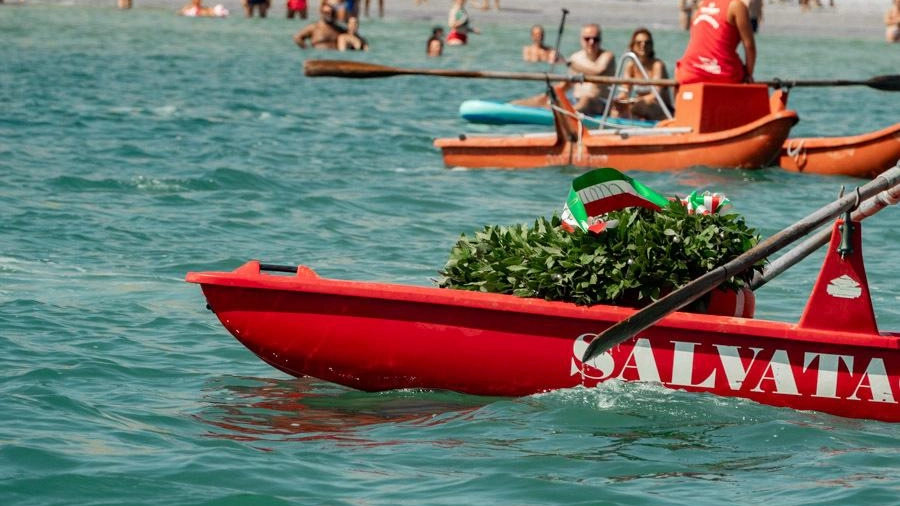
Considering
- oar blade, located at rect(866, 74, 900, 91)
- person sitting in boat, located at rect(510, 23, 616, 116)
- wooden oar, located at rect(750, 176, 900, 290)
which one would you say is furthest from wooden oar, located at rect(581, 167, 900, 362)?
person sitting in boat, located at rect(510, 23, 616, 116)

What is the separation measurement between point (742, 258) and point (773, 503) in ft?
4.18

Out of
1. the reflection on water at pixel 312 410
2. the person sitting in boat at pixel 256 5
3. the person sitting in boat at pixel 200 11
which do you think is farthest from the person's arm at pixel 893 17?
the reflection on water at pixel 312 410

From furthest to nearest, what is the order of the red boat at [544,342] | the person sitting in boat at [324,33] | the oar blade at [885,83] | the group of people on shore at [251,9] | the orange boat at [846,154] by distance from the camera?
the group of people on shore at [251,9] < the person sitting in boat at [324,33] < the oar blade at [885,83] < the orange boat at [846,154] < the red boat at [544,342]

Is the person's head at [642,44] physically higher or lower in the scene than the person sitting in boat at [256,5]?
higher

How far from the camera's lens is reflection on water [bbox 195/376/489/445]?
22.8 ft

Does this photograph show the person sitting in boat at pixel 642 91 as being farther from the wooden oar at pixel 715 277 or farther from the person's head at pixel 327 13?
the person's head at pixel 327 13

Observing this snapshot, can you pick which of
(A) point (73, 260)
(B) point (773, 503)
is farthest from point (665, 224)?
(A) point (73, 260)

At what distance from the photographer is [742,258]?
6941 mm

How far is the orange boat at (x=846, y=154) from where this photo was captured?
49.5ft

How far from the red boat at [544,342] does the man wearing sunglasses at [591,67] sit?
10.9m

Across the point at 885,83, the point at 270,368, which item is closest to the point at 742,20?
the point at 885,83

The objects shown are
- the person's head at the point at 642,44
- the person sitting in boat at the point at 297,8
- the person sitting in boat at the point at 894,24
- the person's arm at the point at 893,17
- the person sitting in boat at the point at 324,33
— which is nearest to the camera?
the person's head at the point at 642,44

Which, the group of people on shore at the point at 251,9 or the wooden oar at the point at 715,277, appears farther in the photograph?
the group of people on shore at the point at 251,9

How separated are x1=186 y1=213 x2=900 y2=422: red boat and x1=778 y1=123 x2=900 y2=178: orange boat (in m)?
8.42
